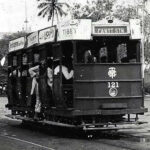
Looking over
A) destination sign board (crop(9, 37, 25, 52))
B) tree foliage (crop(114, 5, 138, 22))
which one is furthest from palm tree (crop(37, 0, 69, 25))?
destination sign board (crop(9, 37, 25, 52))

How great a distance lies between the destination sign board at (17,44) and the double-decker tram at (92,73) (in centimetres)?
245

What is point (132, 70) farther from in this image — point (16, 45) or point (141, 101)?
point (16, 45)

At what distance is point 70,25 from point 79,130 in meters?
3.65

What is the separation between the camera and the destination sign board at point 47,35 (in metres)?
15.3

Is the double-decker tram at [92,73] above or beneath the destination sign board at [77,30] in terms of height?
beneath

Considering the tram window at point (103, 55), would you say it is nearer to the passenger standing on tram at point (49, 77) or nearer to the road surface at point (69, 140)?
the passenger standing on tram at point (49, 77)

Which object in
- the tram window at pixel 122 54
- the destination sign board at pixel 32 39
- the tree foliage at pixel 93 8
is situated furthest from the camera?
the tree foliage at pixel 93 8

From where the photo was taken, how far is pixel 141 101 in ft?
49.4

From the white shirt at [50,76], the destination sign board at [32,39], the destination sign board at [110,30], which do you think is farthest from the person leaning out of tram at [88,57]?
the destination sign board at [32,39]

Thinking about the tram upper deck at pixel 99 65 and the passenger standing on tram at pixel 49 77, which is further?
the passenger standing on tram at pixel 49 77

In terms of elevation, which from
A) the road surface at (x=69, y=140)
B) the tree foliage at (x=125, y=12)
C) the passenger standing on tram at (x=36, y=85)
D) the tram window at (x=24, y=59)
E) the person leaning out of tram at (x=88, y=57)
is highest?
the tree foliage at (x=125, y=12)

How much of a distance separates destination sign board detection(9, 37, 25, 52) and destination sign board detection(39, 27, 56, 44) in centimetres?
220

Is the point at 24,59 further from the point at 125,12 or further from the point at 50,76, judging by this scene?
the point at 125,12

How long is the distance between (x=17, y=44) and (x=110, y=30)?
534cm
